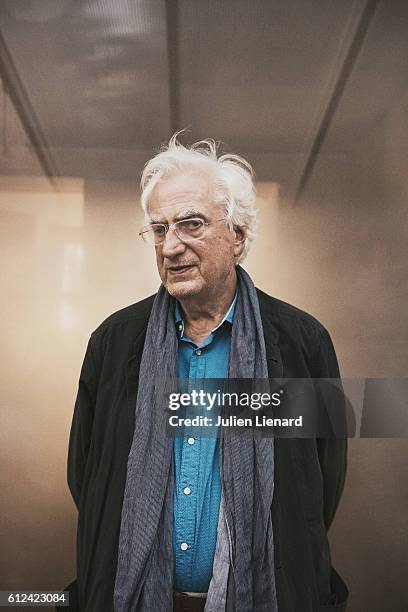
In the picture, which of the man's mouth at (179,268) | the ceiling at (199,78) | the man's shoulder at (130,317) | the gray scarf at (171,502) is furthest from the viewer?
the ceiling at (199,78)

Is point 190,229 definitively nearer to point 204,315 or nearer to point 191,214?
point 191,214

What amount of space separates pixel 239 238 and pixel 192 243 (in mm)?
167

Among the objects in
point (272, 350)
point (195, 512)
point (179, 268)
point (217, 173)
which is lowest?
point (195, 512)

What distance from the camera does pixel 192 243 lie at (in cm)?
194

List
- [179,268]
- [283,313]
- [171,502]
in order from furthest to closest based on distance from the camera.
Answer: [283,313] → [179,268] → [171,502]

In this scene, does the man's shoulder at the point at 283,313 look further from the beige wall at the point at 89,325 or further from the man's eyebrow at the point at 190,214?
the man's eyebrow at the point at 190,214

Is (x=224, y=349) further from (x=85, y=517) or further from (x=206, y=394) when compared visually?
(x=85, y=517)

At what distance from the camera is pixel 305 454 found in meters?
2.02

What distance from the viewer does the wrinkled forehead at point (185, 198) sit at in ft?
6.31

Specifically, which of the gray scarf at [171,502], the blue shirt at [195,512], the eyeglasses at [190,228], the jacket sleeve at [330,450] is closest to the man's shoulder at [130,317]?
the gray scarf at [171,502]

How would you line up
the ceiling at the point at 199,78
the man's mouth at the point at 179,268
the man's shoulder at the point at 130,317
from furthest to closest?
the ceiling at the point at 199,78, the man's shoulder at the point at 130,317, the man's mouth at the point at 179,268

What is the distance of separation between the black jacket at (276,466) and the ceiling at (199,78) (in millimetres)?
490

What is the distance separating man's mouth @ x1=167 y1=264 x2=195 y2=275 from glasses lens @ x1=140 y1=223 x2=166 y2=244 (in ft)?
0.27

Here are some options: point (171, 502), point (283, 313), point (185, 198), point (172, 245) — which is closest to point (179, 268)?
point (172, 245)
